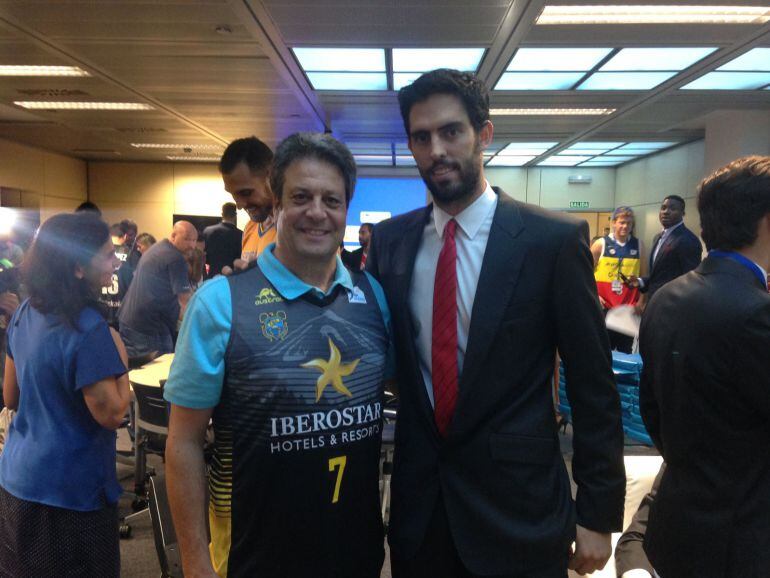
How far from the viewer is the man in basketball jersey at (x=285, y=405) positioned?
3.94 ft

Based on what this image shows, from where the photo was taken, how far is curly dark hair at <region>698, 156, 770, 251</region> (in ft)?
4.86

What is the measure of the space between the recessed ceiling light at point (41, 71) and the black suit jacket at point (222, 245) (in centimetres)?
367

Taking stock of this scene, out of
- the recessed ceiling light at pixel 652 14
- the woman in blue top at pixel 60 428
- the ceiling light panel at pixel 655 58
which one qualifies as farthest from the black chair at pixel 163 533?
the ceiling light panel at pixel 655 58

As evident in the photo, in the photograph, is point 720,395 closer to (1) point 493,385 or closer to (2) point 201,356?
(1) point 493,385

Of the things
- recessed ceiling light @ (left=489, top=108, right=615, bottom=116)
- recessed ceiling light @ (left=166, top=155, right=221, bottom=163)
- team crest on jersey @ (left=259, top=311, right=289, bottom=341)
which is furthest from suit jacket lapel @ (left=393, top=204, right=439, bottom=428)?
recessed ceiling light @ (left=166, top=155, right=221, bottom=163)

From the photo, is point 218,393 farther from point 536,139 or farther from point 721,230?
point 536,139

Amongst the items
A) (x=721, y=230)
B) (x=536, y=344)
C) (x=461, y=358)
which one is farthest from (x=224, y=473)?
(x=721, y=230)

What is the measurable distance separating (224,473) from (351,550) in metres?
0.35

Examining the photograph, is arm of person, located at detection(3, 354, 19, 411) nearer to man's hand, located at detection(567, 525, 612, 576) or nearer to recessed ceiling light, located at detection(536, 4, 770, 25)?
man's hand, located at detection(567, 525, 612, 576)

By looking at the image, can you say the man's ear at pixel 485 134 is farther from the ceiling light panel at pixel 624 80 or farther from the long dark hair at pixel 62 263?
the ceiling light panel at pixel 624 80

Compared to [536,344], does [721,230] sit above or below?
above

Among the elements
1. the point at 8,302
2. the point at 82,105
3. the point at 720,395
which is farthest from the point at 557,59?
the point at 82,105

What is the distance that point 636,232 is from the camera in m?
10.7

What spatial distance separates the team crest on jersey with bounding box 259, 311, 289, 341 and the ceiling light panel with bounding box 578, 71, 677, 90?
5457 millimetres
